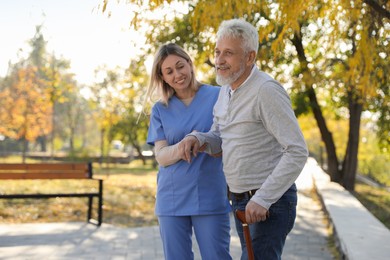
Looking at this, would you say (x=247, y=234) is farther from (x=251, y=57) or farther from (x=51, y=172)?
(x=51, y=172)

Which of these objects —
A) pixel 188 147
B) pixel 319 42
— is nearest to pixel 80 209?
pixel 319 42

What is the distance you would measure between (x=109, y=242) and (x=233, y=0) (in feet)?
10.8

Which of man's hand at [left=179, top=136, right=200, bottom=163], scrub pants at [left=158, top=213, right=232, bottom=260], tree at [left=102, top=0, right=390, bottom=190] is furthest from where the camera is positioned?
tree at [left=102, top=0, right=390, bottom=190]

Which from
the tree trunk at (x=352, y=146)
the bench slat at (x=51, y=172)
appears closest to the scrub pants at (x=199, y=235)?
the bench slat at (x=51, y=172)

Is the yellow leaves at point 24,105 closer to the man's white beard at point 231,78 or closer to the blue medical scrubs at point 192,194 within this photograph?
the blue medical scrubs at point 192,194

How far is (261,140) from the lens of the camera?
2844 mm

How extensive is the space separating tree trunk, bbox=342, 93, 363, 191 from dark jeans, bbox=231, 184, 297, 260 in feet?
43.0

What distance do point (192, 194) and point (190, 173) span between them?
11 cm

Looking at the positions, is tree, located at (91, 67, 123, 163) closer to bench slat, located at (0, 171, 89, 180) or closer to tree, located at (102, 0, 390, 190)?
tree, located at (102, 0, 390, 190)

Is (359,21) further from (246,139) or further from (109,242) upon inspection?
(246,139)

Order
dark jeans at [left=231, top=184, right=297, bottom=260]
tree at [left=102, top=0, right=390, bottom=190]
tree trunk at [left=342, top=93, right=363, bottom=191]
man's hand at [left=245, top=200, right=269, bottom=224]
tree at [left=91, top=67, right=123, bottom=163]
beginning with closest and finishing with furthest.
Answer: man's hand at [left=245, top=200, right=269, bottom=224] < dark jeans at [left=231, top=184, right=297, bottom=260] < tree at [left=102, top=0, right=390, bottom=190] < tree trunk at [left=342, top=93, right=363, bottom=191] < tree at [left=91, top=67, right=123, bottom=163]

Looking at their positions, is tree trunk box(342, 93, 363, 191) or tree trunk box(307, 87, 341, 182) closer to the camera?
tree trunk box(307, 87, 341, 182)

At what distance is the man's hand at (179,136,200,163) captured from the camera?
3158 mm

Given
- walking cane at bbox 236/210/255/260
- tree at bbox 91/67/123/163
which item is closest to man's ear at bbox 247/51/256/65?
walking cane at bbox 236/210/255/260
